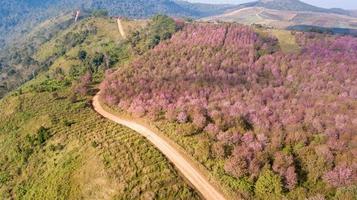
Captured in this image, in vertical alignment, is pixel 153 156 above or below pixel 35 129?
above

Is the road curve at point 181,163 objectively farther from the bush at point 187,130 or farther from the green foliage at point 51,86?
the green foliage at point 51,86

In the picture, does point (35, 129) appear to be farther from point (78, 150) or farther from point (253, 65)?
point (253, 65)

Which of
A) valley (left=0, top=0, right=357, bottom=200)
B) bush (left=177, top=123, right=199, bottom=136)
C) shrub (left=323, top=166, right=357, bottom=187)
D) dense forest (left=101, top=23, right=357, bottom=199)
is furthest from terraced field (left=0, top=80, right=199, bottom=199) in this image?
shrub (left=323, top=166, right=357, bottom=187)

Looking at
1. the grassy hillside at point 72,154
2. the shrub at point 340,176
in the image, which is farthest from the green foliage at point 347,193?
the grassy hillside at point 72,154

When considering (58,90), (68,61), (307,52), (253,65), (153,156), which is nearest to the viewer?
(153,156)

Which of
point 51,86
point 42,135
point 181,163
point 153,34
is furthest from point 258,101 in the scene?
point 153,34

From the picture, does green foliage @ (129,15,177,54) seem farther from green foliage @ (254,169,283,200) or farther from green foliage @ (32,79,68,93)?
green foliage @ (254,169,283,200)

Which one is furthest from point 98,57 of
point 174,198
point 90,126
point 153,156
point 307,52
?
point 174,198
